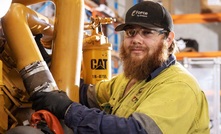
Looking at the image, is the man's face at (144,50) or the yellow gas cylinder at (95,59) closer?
the man's face at (144,50)

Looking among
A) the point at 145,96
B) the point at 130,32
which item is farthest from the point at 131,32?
the point at 145,96

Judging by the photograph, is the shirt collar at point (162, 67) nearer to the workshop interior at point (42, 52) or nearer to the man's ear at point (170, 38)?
the man's ear at point (170, 38)

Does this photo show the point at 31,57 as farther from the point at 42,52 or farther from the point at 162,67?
the point at 162,67

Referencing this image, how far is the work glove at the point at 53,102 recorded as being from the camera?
1609 millimetres

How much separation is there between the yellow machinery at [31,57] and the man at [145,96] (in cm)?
9

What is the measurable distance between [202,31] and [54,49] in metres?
5.20

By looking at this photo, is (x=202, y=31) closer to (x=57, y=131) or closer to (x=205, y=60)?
(x=205, y=60)

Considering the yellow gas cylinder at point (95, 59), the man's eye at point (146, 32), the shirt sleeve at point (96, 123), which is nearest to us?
the shirt sleeve at point (96, 123)

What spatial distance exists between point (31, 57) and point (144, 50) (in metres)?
0.49

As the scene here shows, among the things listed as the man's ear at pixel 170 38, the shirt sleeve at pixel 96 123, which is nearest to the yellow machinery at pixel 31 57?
the shirt sleeve at pixel 96 123

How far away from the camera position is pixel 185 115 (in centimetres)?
167

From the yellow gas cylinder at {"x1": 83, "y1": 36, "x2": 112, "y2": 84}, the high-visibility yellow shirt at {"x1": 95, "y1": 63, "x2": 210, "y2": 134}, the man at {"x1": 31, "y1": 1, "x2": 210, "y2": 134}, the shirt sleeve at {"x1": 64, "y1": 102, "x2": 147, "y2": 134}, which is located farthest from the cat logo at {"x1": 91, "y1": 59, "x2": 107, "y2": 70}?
the shirt sleeve at {"x1": 64, "y1": 102, "x2": 147, "y2": 134}

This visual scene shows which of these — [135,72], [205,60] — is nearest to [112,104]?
[135,72]

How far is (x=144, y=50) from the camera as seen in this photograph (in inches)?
74.0
